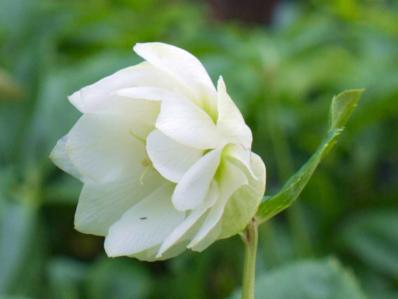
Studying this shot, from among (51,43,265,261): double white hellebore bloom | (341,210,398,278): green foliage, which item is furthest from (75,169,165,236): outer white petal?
(341,210,398,278): green foliage

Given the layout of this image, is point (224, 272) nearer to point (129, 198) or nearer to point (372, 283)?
point (372, 283)

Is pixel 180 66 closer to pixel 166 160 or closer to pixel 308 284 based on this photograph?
pixel 166 160

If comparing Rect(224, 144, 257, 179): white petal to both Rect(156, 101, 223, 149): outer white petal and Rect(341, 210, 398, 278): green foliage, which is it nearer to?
Rect(156, 101, 223, 149): outer white petal

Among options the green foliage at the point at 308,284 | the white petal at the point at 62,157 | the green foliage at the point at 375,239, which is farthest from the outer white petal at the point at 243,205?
the green foliage at the point at 375,239

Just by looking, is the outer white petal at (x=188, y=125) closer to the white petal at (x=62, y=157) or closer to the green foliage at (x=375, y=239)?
Answer: the white petal at (x=62, y=157)

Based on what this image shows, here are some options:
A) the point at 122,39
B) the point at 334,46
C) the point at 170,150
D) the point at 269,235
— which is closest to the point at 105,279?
A: the point at 269,235

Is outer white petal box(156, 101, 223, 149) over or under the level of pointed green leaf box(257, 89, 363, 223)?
over
